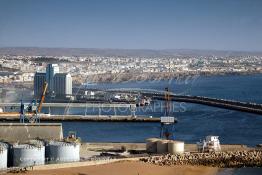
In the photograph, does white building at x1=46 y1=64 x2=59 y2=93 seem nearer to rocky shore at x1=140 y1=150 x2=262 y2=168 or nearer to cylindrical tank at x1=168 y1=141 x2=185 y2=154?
cylindrical tank at x1=168 y1=141 x2=185 y2=154

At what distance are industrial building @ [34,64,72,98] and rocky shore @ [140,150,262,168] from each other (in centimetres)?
2640

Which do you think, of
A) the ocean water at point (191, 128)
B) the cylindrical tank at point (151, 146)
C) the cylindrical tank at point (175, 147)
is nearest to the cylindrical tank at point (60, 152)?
the cylindrical tank at point (151, 146)

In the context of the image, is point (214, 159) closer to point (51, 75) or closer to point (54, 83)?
point (54, 83)

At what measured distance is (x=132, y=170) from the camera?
49.0 ft

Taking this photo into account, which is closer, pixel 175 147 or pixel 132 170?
pixel 132 170

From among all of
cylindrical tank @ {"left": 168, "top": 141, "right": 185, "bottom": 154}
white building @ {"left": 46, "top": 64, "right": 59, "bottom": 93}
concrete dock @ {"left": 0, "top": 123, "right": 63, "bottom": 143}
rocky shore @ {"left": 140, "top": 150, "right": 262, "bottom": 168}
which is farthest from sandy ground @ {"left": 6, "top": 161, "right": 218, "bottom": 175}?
white building @ {"left": 46, "top": 64, "right": 59, "bottom": 93}

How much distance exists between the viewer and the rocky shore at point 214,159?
634 inches

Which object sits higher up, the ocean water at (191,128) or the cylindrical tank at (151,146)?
the cylindrical tank at (151,146)

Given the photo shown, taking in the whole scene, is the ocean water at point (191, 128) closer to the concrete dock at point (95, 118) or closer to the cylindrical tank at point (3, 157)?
the concrete dock at point (95, 118)

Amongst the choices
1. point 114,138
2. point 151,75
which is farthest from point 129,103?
point 151,75

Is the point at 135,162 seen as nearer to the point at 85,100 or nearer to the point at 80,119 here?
the point at 80,119

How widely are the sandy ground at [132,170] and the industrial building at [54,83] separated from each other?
27297 millimetres

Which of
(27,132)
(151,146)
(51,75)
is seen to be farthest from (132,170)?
(51,75)

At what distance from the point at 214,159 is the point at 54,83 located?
93.4 ft
